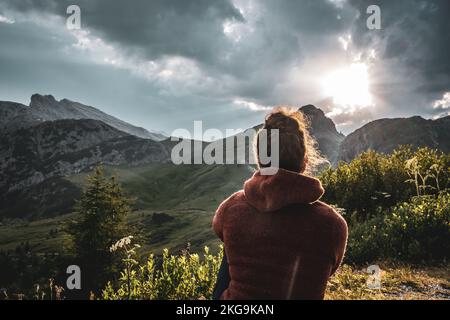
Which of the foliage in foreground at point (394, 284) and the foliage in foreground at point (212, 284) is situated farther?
the foliage in foreground at point (212, 284)

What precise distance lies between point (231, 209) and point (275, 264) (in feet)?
2.25

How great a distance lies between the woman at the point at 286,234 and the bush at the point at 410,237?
6690 millimetres

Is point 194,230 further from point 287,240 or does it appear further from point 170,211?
point 287,240

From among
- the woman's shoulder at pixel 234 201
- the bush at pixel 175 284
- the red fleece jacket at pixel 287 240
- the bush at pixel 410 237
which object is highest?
the woman's shoulder at pixel 234 201

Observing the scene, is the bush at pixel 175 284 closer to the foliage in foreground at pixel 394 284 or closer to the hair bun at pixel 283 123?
the foliage in foreground at pixel 394 284

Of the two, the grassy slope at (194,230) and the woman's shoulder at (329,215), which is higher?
the woman's shoulder at (329,215)

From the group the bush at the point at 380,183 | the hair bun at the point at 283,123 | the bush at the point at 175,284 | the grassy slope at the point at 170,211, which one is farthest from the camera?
the grassy slope at the point at 170,211

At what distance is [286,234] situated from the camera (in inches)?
133

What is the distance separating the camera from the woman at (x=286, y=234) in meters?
3.38

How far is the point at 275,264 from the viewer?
3428 millimetres

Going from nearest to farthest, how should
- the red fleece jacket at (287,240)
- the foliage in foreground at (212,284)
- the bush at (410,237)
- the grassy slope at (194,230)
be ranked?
the red fleece jacket at (287,240) → the foliage in foreground at (212,284) → the grassy slope at (194,230) → the bush at (410,237)

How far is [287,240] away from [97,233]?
25109 mm

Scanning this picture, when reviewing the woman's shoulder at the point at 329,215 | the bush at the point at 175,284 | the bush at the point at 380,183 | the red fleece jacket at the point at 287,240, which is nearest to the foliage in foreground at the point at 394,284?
the bush at the point at 175,284
